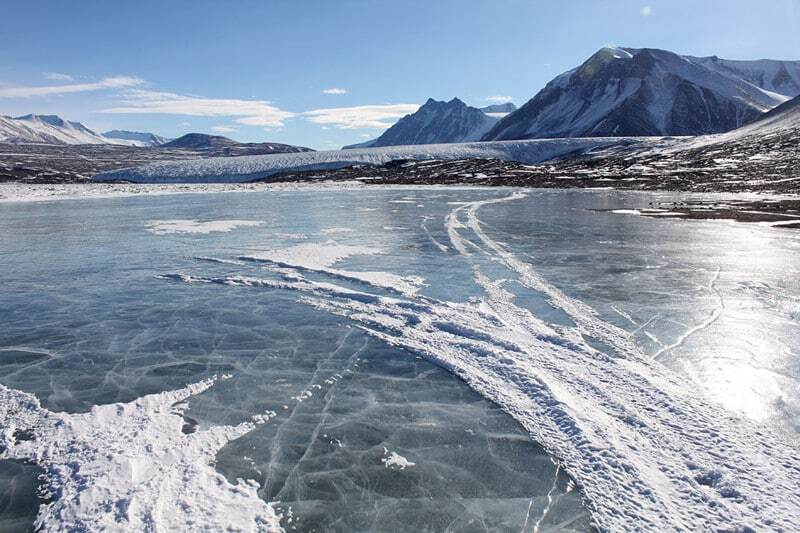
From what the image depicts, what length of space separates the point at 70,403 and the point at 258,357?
2139 mm

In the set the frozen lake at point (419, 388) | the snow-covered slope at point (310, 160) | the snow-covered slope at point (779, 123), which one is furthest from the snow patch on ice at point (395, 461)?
the snow-covered slope at point (779, 123)

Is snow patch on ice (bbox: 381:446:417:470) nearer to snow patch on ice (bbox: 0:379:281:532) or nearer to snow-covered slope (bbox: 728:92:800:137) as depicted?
snow patch on ice (bbox: 0:379:281:532)

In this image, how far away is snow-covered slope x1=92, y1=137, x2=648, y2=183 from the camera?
3130 inches

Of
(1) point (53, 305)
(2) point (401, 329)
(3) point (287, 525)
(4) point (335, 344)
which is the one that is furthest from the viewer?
(1) point (53, 305)

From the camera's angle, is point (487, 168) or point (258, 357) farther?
point (487, 168)

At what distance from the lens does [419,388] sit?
19.9 ft

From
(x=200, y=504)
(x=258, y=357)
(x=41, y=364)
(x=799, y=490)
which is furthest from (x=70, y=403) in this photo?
(x=799, y=490)

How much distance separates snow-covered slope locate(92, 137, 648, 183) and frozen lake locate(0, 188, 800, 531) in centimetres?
7071

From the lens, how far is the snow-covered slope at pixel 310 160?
A: 79.5 meters

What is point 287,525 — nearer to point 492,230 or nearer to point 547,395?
point 547,395

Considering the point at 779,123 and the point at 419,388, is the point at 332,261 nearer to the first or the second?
the point at 419,388

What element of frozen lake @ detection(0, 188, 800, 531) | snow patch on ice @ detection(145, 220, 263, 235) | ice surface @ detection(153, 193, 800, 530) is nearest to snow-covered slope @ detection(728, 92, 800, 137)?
snow patch on ice @ detection(145, 220, 263, 235)

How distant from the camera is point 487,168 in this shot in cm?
6975

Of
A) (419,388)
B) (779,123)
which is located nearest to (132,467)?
(419,388)
